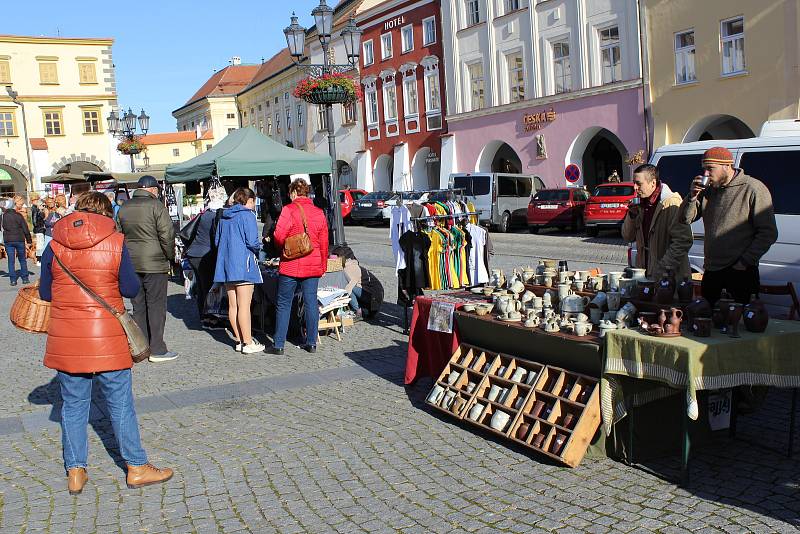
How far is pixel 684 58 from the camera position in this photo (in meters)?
25.3

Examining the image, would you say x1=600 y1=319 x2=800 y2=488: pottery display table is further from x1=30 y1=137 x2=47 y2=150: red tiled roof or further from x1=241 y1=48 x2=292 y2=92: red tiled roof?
x1=30 y1=137 x2=47 y2=150: red tiled roof

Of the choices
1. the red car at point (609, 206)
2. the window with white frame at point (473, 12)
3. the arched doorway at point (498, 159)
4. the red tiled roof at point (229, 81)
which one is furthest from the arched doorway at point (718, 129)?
the red tiled roof at point (229, 81)

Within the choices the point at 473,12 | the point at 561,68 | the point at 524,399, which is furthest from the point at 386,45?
the point at 524,399

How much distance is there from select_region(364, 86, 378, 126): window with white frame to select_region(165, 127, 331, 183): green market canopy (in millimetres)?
28408

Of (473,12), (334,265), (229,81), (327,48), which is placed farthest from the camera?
(229,81)

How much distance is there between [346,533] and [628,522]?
149 cm

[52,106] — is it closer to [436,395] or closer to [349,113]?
[349,113]

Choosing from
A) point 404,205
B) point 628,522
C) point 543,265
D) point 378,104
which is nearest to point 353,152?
point 378,104

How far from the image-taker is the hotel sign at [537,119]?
101 feet

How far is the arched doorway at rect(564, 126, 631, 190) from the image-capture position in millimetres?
29922

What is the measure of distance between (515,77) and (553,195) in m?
8.20

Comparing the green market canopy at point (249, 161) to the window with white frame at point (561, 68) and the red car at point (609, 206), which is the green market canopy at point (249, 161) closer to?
the red car at point (609, 206)

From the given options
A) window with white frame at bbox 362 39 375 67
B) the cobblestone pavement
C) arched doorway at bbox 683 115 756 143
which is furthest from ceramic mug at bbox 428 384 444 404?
window with white frame at bbox 362 39 375 67

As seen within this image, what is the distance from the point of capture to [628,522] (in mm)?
4441
